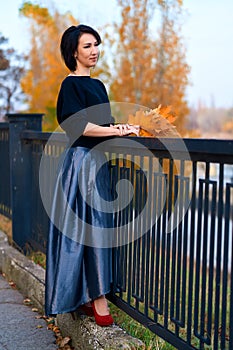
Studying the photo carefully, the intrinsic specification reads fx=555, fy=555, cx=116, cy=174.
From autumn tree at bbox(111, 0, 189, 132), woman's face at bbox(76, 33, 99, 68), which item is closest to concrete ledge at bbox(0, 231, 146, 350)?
woman's face at bbox(76, 33, 99, 68)

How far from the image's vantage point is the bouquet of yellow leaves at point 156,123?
2.84 metres

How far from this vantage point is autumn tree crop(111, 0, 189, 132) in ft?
51.5

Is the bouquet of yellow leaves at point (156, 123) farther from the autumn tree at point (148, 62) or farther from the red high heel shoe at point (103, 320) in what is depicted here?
the autumn tree at point (148, 62)

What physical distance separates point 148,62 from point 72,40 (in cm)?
1378

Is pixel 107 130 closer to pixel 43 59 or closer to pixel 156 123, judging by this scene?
pixel 156 123

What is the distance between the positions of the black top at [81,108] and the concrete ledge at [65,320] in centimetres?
97

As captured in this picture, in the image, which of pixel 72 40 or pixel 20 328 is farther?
pixel 20 328

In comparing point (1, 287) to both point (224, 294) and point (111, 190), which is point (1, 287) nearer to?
point (111, 190)

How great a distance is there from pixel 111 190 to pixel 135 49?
1360 centimetres

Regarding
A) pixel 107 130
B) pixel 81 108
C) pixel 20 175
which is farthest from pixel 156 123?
pixel 20 175

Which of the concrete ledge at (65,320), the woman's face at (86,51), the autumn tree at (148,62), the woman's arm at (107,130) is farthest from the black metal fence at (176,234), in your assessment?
the autumn tree at (148,62)

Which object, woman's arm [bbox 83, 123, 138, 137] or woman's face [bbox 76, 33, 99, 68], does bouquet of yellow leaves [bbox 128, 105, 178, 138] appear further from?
woman's face [bbox 76, 33, 99, 68]

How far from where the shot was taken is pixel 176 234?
8.08 feet

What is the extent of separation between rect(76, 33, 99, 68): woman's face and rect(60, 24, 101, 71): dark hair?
0.02 meters
